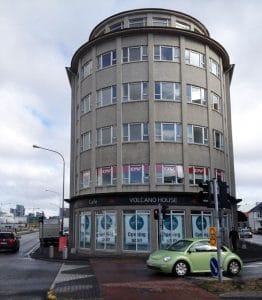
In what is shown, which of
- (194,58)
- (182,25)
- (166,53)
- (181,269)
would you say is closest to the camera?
(181,269)

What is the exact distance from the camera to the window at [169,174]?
32.8 m

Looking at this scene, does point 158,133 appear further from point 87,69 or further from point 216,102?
point 87,69

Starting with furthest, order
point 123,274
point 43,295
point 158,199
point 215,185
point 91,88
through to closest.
Answer: point 91,88 → point 158,199 → point 123,274 → point 215,185 → point 43,295

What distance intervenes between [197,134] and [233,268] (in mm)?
16254

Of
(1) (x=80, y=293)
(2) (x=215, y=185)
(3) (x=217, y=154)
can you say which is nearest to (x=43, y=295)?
(1) (x=80, y=293)

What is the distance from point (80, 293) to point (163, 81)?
871 inches

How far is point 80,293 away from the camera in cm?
1447

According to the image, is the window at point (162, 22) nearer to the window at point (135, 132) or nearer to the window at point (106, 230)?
the window at point (135, 132)

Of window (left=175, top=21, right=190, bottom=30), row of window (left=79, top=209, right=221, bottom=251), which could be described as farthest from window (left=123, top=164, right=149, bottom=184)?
window (left=175, top=21, right=190, bottom=30)

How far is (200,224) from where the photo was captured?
1289 inches

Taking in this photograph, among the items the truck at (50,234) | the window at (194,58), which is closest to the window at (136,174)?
the window at (194,58)

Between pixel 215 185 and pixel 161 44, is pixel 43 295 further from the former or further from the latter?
pixel 161 44

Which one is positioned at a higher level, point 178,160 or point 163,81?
point 163,81

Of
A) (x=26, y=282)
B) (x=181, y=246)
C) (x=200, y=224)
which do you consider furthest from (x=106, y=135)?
(x=26, y=282)
